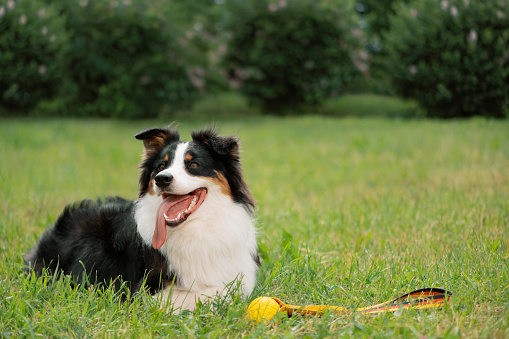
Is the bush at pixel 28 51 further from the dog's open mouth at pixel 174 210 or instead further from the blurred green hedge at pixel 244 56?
the dog's open mouth at pixel 174 210

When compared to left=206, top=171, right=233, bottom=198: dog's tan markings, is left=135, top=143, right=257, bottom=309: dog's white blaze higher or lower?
lower

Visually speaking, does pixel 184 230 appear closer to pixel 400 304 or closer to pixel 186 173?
pixel 186 173

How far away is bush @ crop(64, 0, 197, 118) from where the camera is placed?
566 inches

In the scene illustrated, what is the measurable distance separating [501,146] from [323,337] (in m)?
7.18

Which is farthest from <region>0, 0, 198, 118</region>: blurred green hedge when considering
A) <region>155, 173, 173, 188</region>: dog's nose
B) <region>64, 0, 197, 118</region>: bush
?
<region>155, 173, 173, 188</region>: dog's nose

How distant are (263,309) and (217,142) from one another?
103 cm

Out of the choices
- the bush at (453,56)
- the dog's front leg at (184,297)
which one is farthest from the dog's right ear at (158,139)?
the bush at (453,56)

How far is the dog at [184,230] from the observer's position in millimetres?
2787

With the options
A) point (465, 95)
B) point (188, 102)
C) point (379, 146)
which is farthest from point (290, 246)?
point (188, 102)

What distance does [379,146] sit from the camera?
9.08 metres

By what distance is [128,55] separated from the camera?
14.8 meters

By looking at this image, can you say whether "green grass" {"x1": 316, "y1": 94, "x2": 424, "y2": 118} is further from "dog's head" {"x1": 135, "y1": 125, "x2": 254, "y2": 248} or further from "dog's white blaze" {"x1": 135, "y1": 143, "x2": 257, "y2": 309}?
"dog's white blaze" {"x1": 135, "y1": 143, "x2": 257, "y2": 309}

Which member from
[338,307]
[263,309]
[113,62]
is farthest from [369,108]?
[263,309]

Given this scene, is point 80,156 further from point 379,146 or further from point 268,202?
point 379,146
